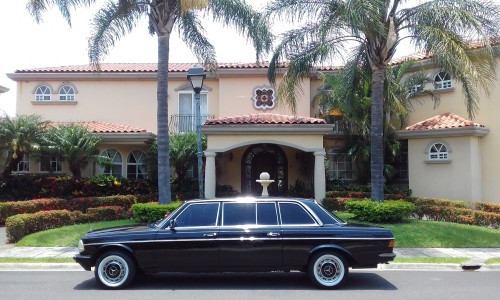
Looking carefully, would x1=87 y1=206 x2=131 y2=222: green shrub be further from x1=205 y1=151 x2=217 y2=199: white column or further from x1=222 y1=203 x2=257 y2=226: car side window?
x1=222 y1=203 x2=257 y2=226: car side window

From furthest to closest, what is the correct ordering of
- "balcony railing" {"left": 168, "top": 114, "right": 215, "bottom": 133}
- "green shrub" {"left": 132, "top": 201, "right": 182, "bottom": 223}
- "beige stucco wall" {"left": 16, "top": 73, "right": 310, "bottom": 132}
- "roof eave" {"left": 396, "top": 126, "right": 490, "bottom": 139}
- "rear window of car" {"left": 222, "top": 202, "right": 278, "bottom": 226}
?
"beige stucco wall" {"left": 16, "top": 73, "right": 310, "bottom": 132} → "balcony railing" {"left": 168, "top": 114, "right": 215, "bottom": 133} → "roof eave" {"left": 396, "top": 126, "right": 490, "bottom": 139} → "green shrub" {"left": 132, "top": 201, "right": 182, "bottom": 223} → "rear window of car" {"left": 222, "top": 202, "right": 278, "bottom": 226}

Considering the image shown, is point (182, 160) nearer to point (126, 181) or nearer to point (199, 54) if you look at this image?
point (126, 181)

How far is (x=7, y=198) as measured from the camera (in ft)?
58.6

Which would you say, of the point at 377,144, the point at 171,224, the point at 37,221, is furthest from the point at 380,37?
the point at 37,221

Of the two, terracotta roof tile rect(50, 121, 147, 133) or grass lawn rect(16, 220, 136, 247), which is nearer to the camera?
grass lawn rect(16, 220, 136, 247)

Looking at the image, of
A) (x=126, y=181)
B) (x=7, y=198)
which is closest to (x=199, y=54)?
(x=126, y=181)

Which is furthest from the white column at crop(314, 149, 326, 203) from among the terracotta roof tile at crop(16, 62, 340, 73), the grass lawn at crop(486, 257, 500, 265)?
the grass lawn at crop(486, 257, 500, 265)

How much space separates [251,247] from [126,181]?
1188 centimetres

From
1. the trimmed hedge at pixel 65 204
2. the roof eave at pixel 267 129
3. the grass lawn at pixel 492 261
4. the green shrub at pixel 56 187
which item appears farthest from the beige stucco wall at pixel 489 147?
the green shrub at pixel 56 187

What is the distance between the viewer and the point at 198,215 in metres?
7.94

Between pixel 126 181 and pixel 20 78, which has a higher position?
pixel 20 78

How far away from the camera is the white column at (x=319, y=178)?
16469 mm

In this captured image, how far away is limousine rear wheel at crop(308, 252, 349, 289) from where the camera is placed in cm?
769

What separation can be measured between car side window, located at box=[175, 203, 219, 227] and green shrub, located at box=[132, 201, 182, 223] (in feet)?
18.2
